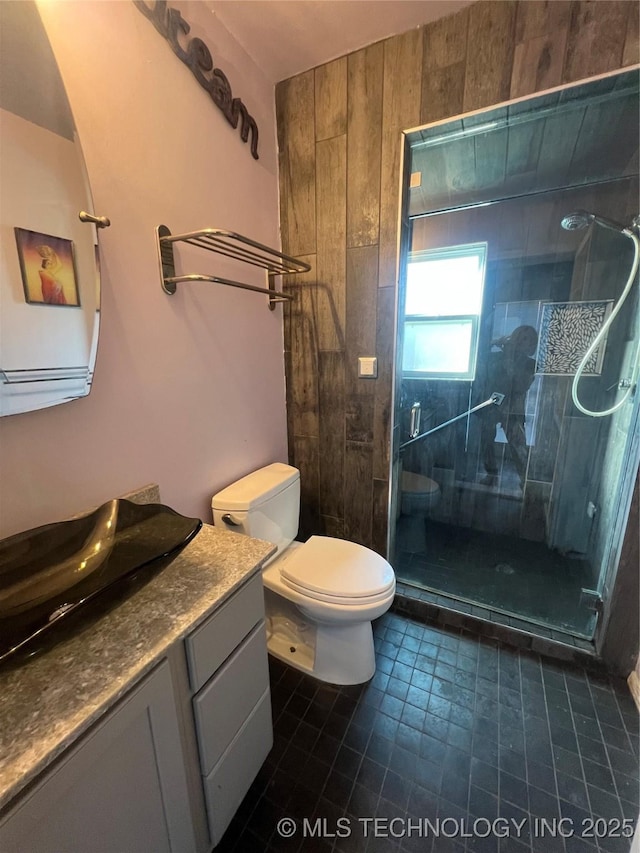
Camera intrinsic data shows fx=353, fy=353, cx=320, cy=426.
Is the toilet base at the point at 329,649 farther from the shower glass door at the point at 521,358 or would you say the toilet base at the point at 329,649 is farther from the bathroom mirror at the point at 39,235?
the bathroom mirror at the point at 39,235

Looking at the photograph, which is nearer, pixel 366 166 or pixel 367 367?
pixel 366 166

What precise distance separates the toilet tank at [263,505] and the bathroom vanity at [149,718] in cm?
31

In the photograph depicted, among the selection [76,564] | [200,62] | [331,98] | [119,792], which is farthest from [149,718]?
[331,98]

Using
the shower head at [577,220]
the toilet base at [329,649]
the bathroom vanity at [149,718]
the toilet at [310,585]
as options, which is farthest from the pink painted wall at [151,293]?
the shower head at [577,220]

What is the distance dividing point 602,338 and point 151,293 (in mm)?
2173

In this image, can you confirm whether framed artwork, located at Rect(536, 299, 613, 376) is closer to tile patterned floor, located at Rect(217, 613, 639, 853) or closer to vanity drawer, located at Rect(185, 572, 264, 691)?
tile patterned floor, located at Rect(217, 613, 639, 853)

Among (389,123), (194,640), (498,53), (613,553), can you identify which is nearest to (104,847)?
(194,640)

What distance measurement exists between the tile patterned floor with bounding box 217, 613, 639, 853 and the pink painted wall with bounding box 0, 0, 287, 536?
933 mm

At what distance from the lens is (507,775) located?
116 centimetres

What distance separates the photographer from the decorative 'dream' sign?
1080 mm

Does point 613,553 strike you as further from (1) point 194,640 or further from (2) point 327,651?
(1) point 194,640

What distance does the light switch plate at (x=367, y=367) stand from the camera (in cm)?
167

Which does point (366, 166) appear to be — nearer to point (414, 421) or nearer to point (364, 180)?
point (364, 180)

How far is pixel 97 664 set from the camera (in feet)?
2.12
